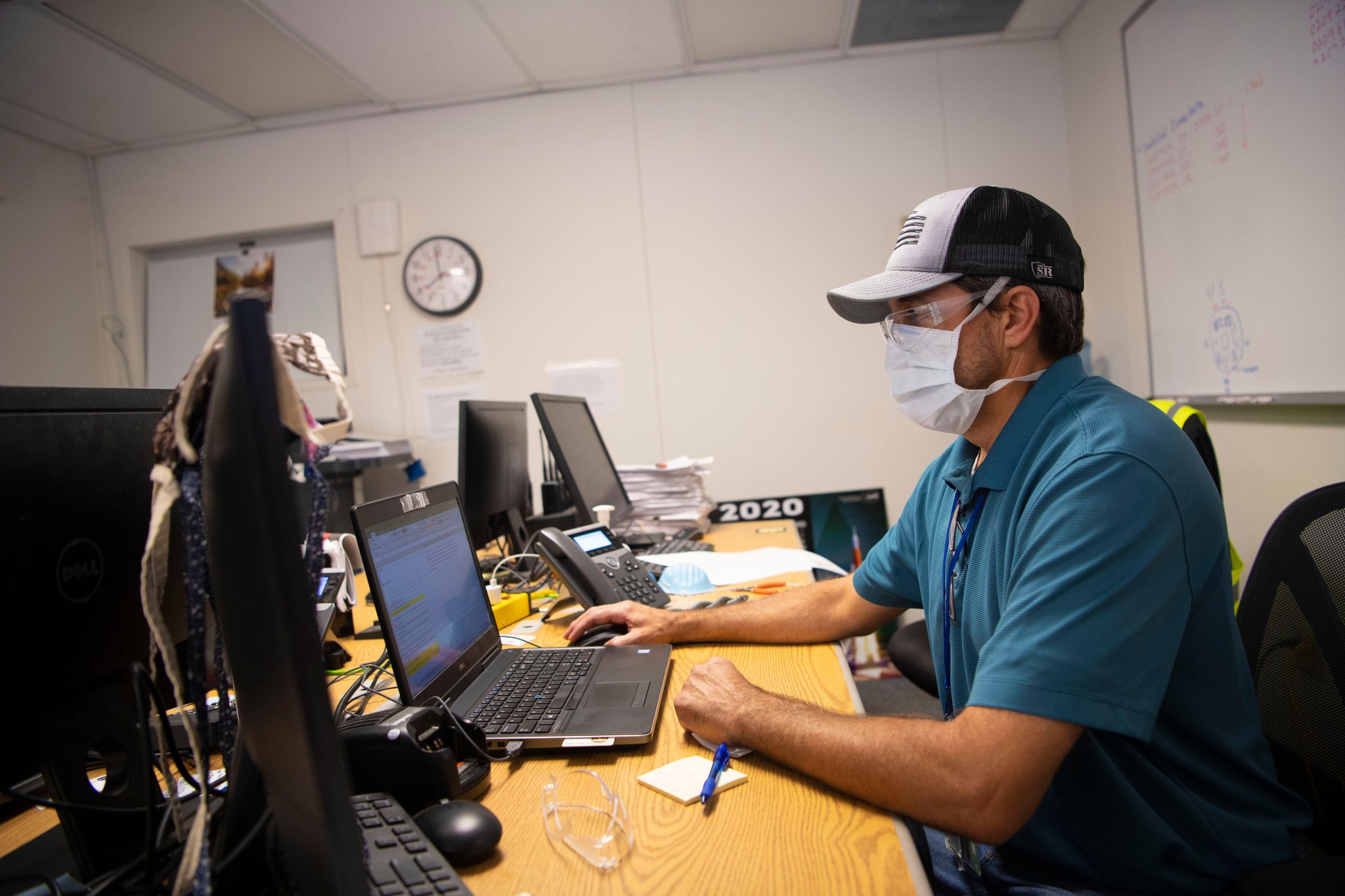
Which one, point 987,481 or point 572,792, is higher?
point 987,481

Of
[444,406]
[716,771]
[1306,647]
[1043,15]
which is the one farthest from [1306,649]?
[444,406]

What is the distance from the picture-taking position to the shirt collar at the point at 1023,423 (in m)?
0.95

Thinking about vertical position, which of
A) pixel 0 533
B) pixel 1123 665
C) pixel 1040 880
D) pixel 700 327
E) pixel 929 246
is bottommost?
pixel 1040 880

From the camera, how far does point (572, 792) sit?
0.79 metres

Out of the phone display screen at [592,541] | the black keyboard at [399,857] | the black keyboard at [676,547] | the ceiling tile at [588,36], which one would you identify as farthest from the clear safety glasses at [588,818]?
the ceiling tile at [588,36]

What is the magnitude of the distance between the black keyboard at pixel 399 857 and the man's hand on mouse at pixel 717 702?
337 millimetres

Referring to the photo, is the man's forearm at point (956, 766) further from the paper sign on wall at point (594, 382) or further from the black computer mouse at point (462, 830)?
the paper sign on wall at point (594, 382)

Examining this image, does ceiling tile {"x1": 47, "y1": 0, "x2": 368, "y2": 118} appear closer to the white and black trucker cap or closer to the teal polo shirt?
the white and black trucker cap

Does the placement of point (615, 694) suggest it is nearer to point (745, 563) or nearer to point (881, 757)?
point (881, 757)

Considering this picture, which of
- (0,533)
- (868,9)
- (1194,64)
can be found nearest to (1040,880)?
(0,533)

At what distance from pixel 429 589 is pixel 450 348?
245cm

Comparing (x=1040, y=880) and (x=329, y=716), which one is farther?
(x=1040, y=880)

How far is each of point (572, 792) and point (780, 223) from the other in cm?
275

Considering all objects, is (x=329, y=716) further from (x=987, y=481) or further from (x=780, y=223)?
(x=780, y=223)
